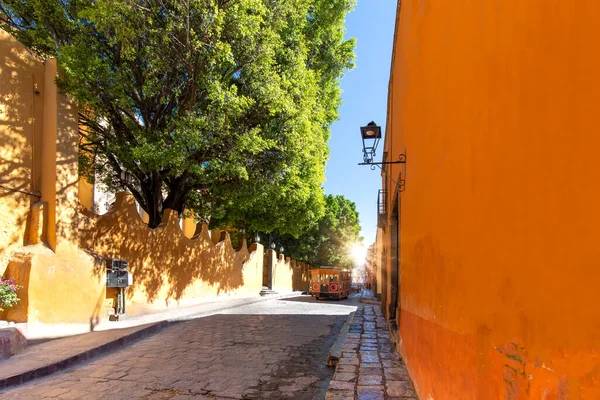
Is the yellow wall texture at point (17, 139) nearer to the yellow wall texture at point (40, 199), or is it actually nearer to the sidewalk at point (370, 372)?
the yellow wall texture at point (40, 199)

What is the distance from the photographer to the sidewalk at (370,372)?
445cm

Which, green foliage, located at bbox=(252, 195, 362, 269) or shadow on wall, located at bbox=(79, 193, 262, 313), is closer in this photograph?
shadow on wall, located at bbox=(79, 193, 262, 313)

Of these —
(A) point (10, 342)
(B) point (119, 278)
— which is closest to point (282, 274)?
(B) point (119, 278)

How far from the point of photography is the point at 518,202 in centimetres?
169

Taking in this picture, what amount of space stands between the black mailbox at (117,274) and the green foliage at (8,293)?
2.40 m

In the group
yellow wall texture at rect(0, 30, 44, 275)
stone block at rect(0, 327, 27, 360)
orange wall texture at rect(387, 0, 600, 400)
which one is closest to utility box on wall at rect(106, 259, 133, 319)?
yellow wall texture at rect(0, 30, 44, 275)

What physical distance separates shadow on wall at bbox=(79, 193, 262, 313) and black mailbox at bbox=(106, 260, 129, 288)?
352 mm

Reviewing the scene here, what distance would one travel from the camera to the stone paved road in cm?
501

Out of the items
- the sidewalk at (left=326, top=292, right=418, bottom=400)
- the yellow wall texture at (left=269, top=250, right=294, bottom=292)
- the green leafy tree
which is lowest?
the yellow wall texture at (left=269, top=250, right=294, bottom=292)

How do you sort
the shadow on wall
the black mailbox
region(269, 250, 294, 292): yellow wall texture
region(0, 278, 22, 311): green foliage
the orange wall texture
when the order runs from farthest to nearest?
region(269, 250, 294, 292): yellow wall texture < the shadow on wall < the black mailbox < region(0, 278, 22, 311): green foliage < the orange wall texture

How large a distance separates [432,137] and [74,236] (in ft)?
26.1

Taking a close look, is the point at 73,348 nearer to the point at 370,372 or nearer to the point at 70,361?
the point at 70,361

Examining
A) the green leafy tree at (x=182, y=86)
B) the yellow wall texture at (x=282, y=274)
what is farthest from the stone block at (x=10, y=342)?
the yellow wall texture at (x=282, y=274)

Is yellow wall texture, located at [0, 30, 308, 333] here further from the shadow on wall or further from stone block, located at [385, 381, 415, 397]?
stone block, located at [385, 381, 415, 397]
